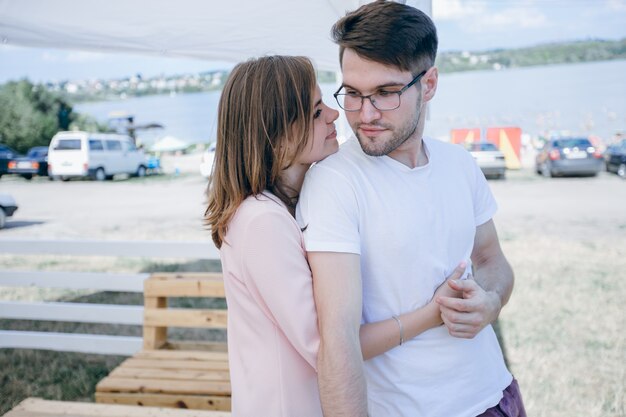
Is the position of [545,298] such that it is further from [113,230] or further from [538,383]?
[113,230]

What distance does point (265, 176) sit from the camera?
1438mm

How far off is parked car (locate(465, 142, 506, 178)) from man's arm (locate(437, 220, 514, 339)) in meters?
17.3

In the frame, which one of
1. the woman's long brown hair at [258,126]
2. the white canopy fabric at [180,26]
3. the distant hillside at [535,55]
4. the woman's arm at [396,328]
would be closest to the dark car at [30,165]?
the white canopy fabric at [180,26]

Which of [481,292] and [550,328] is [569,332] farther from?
[481,292]

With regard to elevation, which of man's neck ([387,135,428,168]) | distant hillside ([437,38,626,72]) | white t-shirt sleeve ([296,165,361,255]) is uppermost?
distant hillside ([437,38,626,72])

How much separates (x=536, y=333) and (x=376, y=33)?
451cm

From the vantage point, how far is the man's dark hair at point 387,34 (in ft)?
4.67

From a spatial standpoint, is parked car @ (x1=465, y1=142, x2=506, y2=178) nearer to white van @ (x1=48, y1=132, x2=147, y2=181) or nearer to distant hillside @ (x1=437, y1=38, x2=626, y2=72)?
white van @ (x1=48, y1=132, x2=147, y2=181)

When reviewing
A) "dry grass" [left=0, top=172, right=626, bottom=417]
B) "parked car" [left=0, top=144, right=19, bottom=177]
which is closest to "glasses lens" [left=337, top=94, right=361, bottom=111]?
"dry grass" [left=0, top=172, right=626, bottom=417]

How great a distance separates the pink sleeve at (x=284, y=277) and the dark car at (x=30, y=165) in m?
26.2

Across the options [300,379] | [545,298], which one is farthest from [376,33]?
[545,298]

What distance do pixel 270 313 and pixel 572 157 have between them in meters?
18.7

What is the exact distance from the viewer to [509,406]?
1598 millimetres

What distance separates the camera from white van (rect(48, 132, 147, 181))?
2330 centimetres
